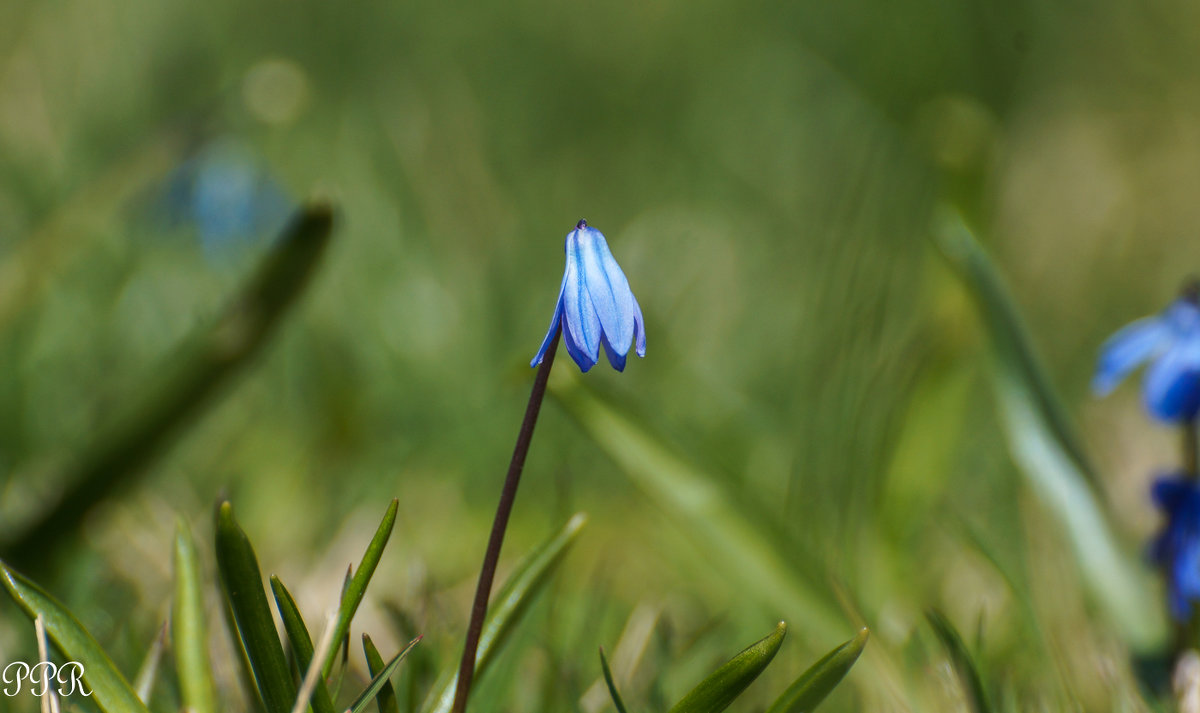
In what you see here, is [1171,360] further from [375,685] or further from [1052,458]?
[375,685]

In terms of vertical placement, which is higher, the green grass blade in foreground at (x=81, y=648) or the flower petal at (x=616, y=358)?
the green grass blade in foreground at (x=81, y=648)

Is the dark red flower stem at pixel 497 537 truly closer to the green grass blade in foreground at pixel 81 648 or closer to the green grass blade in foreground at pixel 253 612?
the green grass blade in foreground at pixel 253 612

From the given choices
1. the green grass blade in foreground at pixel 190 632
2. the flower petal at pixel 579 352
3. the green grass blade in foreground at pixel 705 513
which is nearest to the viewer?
the flower petal at pixel 579 352

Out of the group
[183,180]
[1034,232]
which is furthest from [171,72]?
[1034,232]

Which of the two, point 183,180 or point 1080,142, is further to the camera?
point 1080,142

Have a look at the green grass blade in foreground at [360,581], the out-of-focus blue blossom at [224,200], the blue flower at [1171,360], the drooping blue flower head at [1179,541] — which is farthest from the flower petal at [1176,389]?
the out-of-focus blue blossom at [224,200]

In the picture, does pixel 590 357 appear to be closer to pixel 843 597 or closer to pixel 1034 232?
pixel 843 597

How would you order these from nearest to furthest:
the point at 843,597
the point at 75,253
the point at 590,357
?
the point at 590,357
the point at 843,597
the point at 75,253

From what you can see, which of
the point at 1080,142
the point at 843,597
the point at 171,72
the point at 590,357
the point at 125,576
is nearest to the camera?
the point at 590,357
